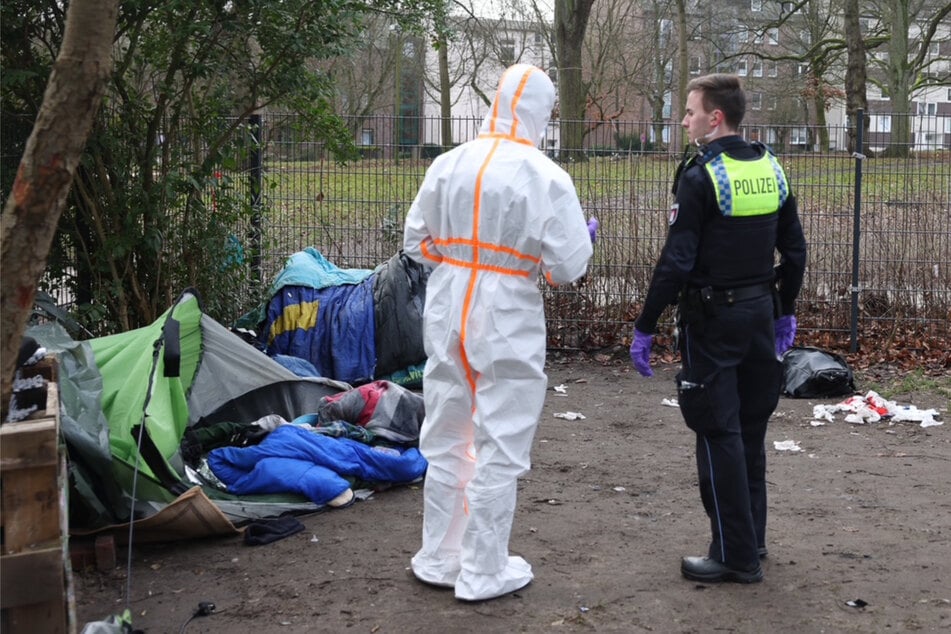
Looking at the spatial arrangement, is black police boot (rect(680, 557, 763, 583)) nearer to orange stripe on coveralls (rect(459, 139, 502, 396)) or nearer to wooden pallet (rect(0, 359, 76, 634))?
orange stripe on coveralls (rect(459, 139, 502, 396))

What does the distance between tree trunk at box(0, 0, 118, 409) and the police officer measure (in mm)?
2264

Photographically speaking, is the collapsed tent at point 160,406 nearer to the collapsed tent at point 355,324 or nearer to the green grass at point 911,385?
the collapsed tent at point 355,324

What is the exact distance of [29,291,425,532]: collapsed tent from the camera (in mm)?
4742

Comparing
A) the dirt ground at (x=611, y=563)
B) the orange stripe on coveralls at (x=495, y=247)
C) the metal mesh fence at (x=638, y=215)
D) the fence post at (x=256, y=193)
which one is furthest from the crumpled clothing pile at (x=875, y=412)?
the fence post at (x=256, y=193)

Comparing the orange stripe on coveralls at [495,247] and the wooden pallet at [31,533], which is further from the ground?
the orange stripe on coveralls at [495,247]

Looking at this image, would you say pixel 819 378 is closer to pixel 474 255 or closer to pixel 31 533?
pixel 474 255

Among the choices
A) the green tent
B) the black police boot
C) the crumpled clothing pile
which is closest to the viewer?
the black police boot

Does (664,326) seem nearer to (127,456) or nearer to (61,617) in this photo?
(127,456)

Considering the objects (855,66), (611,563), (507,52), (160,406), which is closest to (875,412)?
(611,563)

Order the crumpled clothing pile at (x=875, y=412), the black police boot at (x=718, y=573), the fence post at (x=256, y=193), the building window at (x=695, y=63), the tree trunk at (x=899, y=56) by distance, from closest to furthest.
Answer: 1. the black police boot at (x=718, y=573)
2. the crumpled clothing pile at (x=875, y=412)
3. the fence post at (x=256, y=193)
4. the tree trunk at (x=899, y=56)
5. the building window at (x=695, y=63)

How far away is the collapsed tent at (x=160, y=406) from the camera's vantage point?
15.6ft

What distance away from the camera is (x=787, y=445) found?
6.78 metres

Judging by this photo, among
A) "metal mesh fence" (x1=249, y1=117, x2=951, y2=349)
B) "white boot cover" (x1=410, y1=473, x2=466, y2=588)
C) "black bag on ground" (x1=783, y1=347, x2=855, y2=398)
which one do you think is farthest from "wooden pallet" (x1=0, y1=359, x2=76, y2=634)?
"black bag on ground" (x1=783, y1=347, x2=855, y2=398)

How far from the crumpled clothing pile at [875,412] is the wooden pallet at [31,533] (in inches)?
222
